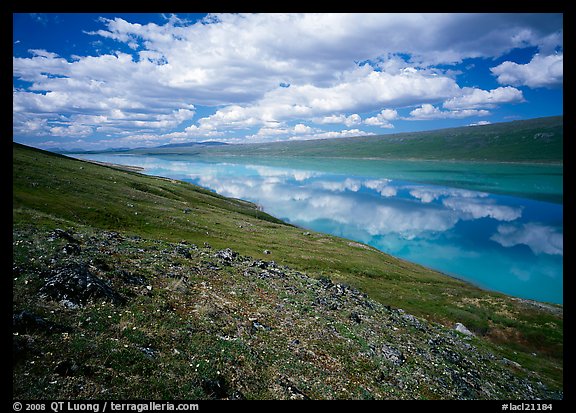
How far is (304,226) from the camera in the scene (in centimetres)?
11581

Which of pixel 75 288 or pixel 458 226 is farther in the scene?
pixel 458 226

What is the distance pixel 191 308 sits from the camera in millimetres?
19562

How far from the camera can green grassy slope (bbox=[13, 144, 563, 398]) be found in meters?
12.3

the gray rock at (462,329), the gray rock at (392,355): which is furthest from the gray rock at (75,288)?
the gray rock at (462,329)

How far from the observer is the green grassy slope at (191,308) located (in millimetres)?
12258

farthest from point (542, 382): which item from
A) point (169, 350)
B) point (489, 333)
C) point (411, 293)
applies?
point (169, 350)

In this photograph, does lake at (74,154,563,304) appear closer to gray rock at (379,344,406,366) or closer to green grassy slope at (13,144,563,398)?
green grassy slope at (13,144,563,398)

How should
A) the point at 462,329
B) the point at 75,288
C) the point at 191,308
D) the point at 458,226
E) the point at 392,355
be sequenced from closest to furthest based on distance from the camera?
the point at 75,288 < the point at 191,308 < the point at 392,355 < the point at 462,329 < the point at 458,226

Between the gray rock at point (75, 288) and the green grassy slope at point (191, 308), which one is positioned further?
the gray rock at point (75, 288)

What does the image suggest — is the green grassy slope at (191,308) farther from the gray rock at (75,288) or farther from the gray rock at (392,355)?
the gray rock at (392,355)

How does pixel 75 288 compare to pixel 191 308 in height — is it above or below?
above

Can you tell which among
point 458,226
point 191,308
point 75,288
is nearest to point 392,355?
point 191,308

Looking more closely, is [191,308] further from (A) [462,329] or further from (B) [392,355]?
(A) [462,329]

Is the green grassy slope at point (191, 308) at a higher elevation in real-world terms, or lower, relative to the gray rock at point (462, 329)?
higher
